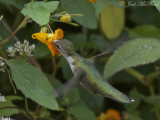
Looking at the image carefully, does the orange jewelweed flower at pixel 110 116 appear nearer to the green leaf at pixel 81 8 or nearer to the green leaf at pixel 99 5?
the green leaf at pixel 99 5

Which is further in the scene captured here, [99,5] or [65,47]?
[99,5]

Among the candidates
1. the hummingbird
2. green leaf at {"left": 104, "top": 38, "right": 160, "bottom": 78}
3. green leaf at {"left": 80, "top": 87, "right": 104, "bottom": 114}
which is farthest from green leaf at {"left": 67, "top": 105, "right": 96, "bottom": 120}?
the hummingbird

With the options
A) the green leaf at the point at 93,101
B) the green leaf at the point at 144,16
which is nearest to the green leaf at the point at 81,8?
the green leaf at the point at 93,101

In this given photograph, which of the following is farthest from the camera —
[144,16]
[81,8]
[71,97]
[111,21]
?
[144,16]

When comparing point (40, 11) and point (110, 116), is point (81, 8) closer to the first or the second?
point (40, 11)

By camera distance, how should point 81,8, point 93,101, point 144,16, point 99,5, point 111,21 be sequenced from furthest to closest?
point 144,16, point 111,21, point 93,101, point 99,5, point 81,8

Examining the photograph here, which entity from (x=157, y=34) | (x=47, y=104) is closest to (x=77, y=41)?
(x=157, y=34)

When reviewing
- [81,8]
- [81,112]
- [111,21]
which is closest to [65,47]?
[81,8]
